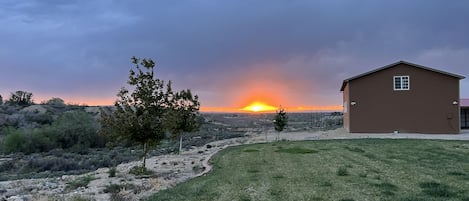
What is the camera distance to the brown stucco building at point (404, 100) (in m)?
27.4

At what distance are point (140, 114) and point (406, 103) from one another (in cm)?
2154

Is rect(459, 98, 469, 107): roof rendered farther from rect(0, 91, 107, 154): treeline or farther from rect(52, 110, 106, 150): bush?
rect(52, 110, 106, 150): bush

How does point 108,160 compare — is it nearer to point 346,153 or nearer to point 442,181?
point 346,153

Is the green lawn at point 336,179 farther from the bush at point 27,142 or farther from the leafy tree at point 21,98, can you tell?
the leafy tree at point 21,98

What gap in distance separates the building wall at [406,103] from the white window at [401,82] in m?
0.23

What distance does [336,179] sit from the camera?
9.59 meters

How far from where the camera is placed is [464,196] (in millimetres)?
7141

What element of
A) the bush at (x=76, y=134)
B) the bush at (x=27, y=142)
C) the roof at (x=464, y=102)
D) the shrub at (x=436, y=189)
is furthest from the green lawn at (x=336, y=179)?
the roof at (x=464, y=102)

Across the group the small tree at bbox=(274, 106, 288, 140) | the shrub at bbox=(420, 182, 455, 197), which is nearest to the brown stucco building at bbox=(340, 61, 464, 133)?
the small tree at bbox=(274, 106, 288, 140)

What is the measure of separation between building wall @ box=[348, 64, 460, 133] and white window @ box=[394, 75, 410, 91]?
23 cm

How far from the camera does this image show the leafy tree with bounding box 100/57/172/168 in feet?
40.5

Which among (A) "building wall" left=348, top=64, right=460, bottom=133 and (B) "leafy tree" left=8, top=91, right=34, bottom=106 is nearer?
(A) "building wall" left=348, top=64, right=460, bottom=133

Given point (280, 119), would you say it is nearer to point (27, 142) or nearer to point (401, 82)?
point (401, 82)

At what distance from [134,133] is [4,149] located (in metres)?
20.0
